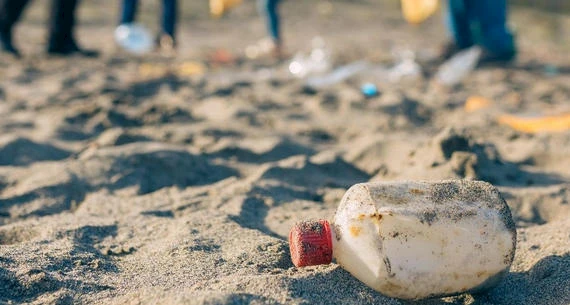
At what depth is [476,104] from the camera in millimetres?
3887

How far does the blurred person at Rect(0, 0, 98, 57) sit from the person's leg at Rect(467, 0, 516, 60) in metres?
2.72

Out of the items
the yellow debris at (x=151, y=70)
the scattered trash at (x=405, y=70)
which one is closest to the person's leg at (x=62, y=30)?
the yellow debris at (x=151, y=70)

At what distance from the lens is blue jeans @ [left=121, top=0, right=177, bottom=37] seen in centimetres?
561

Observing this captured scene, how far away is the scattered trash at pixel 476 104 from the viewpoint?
12.6 feet

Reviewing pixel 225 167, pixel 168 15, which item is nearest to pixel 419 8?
pixel 168 15

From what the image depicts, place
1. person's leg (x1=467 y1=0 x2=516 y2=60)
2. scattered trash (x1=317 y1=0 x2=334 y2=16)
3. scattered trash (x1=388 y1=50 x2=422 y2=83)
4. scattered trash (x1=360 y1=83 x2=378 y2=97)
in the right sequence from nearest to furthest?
1. scattered trash (x1=360 y1=83 x2=378 y2=97)
2. scattered trash (x1=388 y1=50 x2=422 y2=83)
3. person's leg (x1=467 y1=0 x2=516 y2=60)
4. scattered trash (x1=317 y1=0 x2=334 y2=16)

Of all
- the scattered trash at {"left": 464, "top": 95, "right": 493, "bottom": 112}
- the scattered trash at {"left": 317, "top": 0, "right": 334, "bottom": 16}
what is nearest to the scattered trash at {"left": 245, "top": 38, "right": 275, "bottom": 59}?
the scattered trash at {"left": 464, "top": 95, "right": 493, "bottom": 112}

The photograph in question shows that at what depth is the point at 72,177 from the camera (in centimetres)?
254

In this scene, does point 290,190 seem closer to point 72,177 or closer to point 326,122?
point 72,177

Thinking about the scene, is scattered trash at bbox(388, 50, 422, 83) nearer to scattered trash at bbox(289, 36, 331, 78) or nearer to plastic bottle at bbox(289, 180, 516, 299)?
scattered trash at bbox(289, 36, 331, 78)

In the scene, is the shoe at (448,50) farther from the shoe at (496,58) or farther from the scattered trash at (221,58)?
the scattered trash at (221,58)

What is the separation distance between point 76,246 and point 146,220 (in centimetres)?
30

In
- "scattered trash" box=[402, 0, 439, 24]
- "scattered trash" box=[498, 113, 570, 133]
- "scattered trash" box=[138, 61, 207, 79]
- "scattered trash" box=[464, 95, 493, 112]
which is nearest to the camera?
"scattered trash" box=[498, 113, 570, 133]

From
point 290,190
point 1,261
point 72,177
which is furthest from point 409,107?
point 1,261
